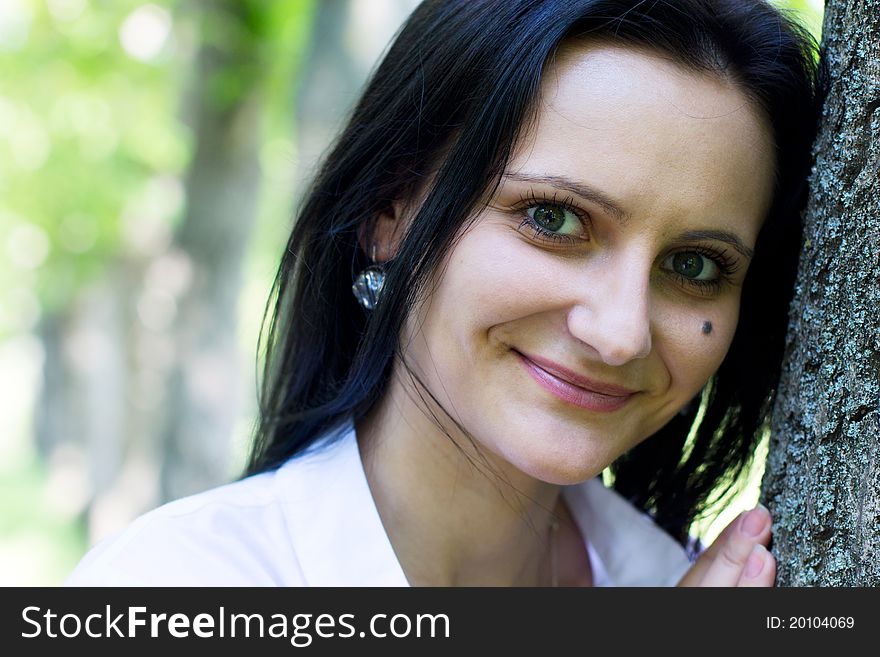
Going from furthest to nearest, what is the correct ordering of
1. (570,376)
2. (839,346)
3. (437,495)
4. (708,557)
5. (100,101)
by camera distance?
(100,101)
(437,495)
(708,557)
(570,376)
(839,346)

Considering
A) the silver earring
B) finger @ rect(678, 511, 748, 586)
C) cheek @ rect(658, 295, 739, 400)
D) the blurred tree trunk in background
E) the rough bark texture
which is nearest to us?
the rough bark texture

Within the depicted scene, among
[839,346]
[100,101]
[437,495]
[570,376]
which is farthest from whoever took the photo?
[100,101]

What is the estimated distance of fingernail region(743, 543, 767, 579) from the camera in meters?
1.96

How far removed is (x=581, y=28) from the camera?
1.92m

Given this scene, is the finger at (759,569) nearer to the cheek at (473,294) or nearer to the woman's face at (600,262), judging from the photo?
the woman's face at (600,262)

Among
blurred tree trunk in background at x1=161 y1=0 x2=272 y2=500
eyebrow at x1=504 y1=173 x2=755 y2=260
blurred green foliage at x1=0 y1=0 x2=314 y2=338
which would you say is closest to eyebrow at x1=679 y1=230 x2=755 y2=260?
eyebrow at x1=504 y1=173 x2=755 y2=260

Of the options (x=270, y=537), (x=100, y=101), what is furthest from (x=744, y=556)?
(x=100, y=101)

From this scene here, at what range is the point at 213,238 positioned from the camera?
25.0 feet

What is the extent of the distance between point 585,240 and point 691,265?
0.23 metres

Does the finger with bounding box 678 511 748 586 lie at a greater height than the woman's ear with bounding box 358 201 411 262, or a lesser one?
lesser

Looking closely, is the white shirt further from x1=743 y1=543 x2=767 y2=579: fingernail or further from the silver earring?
x1=743 y1=543 x2=767 y2=579: fingernail

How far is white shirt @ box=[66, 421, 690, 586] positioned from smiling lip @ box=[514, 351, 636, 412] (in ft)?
1.66

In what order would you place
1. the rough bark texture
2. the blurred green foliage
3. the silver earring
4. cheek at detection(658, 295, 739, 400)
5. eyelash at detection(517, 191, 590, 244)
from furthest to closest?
the blurred green foliage → the silver earring → cheek at detection(658, 295, 739, 400) → eyelash at detection(517, 191, 590, 244) → the rough bark texture

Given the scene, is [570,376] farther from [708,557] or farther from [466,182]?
[708,557]
